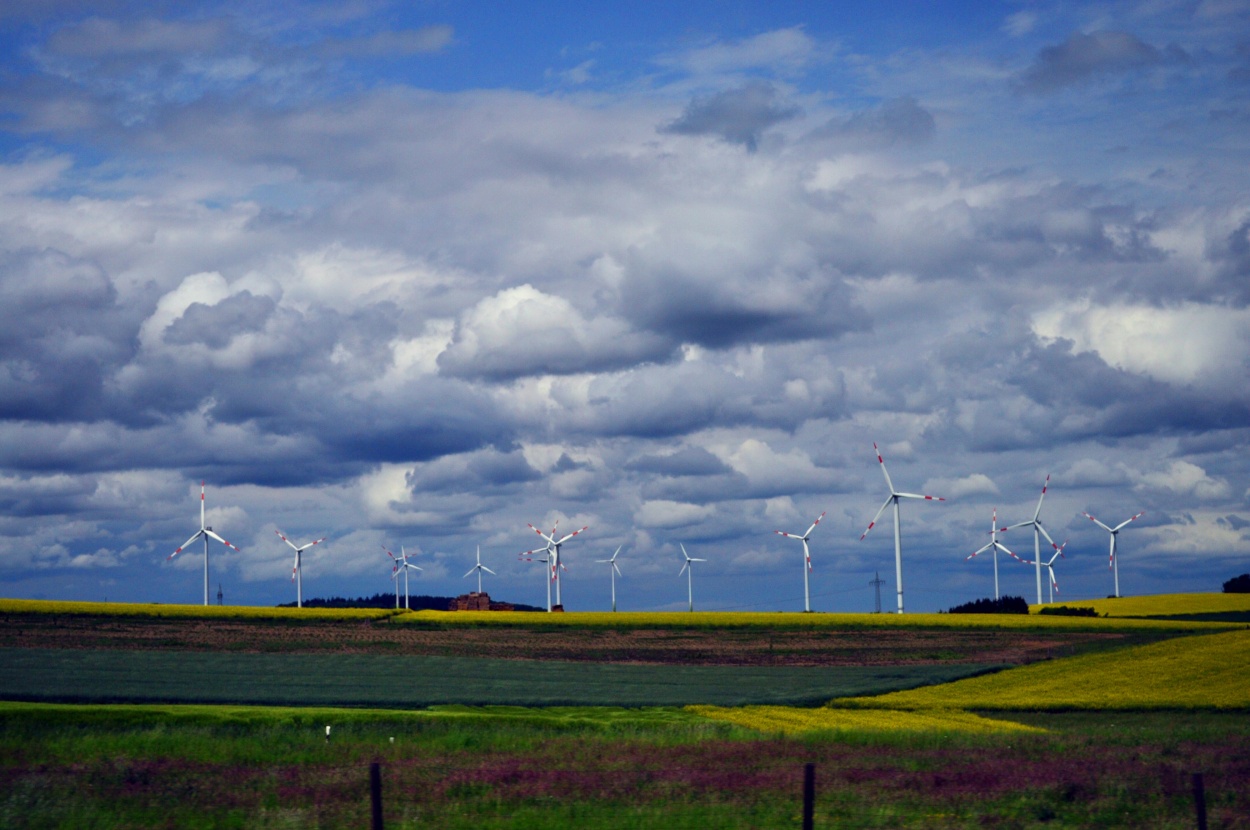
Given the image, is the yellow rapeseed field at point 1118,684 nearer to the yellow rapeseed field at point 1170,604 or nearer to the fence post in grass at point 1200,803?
the fence post in grass at point 1200,803

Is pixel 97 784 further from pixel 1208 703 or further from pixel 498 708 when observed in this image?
pixel 1208 703

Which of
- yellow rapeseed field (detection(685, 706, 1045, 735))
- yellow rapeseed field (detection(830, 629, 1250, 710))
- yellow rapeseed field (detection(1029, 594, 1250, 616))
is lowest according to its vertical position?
yellow rapeseed field (detection(1029, 594, 1250, 616))

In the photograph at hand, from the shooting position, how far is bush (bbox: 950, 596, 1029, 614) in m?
139

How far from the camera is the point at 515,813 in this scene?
2423cm

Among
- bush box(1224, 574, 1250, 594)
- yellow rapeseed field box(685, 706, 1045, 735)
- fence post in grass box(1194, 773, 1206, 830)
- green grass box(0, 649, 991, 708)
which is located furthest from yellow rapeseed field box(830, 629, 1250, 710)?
bush box(1224, 574, 1250, 594)

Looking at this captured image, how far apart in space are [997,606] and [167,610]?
3770 inches

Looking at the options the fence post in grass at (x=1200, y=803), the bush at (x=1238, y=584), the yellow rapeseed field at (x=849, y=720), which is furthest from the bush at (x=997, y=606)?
the fence post in grass at (x=1200, y=803)

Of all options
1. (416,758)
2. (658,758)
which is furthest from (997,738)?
(416,758)

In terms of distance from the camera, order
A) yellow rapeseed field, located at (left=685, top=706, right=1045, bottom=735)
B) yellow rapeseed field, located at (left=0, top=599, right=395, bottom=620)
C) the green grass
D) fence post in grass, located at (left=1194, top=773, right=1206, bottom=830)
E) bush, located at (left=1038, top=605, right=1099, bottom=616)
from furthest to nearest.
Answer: bush, located at (left=1038, top=605, right=1099, bottom=616) → yellow rapeseed field, located at (left=0, top=599, right=395, bottom=620) → the green grass → yellow rapeseed field, located at (left=685, top=706, right=1045, bottom=735) → fence post in grass, located at (left=1194, top=773, right=1206, bottom=830)

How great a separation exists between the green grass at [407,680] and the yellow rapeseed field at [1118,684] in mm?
3365

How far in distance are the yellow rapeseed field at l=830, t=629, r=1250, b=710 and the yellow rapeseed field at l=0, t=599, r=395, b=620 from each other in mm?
62280

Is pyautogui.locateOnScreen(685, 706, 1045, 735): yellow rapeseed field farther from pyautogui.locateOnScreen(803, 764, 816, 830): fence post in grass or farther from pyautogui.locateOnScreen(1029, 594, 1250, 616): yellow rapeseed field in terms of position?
pyautogui.locateOnScreen(1029, 594, 1250, 616): yellow rapeseed field

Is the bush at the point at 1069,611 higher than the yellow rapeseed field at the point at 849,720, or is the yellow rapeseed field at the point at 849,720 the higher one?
the yellow rapeseed field at the point at 849,720

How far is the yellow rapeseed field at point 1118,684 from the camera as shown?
195 ft
